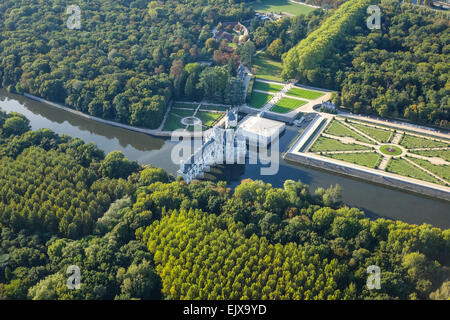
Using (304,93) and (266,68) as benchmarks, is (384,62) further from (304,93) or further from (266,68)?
(266,68)

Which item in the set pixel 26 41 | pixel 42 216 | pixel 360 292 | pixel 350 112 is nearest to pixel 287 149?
pixel 350 112

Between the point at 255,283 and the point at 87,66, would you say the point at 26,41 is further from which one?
the point at 255,283

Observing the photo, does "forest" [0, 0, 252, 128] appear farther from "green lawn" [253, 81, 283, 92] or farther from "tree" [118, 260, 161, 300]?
"tree" [118, 260, 161, 300]

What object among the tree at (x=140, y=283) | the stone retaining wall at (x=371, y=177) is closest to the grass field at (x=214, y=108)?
the stone retaining wall at (x=371, y=177)

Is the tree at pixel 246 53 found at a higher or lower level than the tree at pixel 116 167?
higher

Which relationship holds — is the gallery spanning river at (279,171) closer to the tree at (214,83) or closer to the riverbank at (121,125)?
the riverbank at (121,125)
